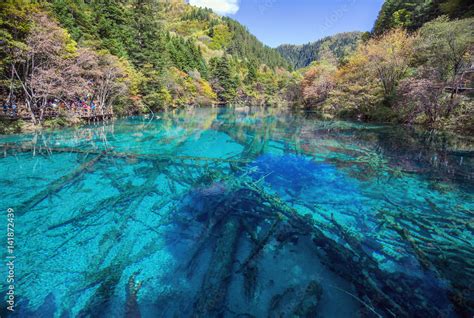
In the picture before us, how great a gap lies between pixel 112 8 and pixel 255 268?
37.1 metres

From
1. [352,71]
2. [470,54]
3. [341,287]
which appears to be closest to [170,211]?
[341,287]

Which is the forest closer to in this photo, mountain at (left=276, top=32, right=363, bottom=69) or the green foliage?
the green foliage

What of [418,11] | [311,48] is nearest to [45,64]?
[418,11]

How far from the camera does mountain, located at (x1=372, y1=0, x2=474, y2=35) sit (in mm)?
26500

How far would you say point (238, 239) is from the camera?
12.7ft

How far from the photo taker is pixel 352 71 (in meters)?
24.2

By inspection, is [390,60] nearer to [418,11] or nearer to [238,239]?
[238,239]

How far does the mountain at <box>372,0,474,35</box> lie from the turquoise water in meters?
32.6

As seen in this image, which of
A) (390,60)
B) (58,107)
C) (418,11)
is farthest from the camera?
(418,11)

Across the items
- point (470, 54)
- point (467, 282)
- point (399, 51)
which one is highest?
point (399, 51)

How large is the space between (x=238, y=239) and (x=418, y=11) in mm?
46509

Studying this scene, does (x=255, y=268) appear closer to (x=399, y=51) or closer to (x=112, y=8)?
(x=399, y=51)

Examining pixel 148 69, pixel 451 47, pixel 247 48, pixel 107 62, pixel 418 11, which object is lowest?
pixel 107 62

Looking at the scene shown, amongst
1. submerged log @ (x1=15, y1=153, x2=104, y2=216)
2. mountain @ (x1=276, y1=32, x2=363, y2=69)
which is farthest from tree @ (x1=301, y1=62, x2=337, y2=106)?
mountain @ (x1=276, y1=32, x2=363, y2=69)
